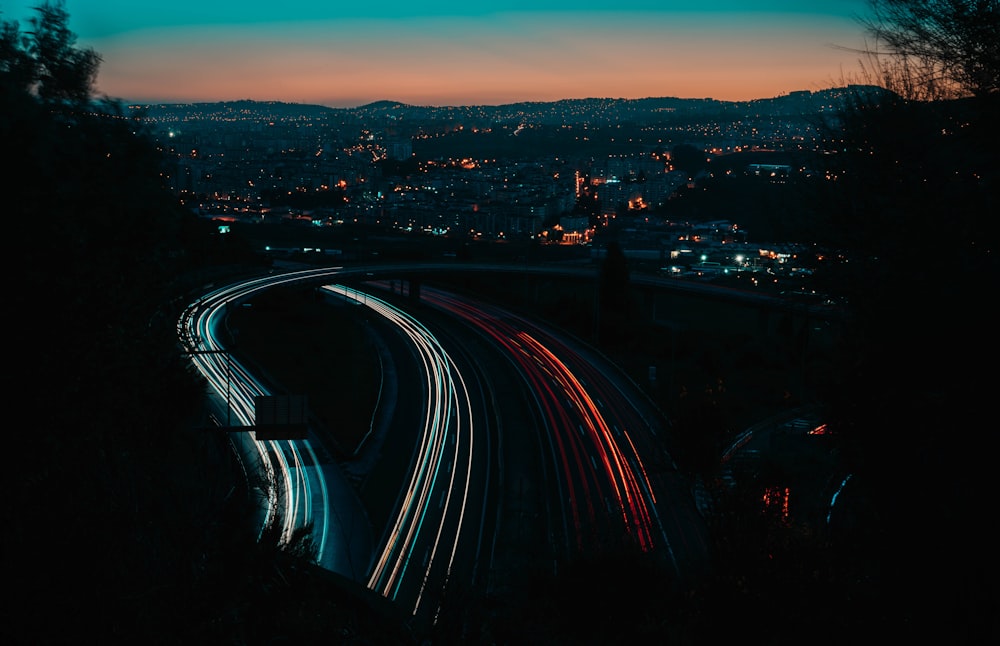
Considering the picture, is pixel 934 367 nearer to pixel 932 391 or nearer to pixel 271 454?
pixel 932 391

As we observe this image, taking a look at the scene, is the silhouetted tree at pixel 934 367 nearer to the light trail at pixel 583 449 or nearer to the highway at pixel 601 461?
the highway at pixel 601 461

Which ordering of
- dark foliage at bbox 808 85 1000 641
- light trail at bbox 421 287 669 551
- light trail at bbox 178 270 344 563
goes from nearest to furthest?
dark foliage at bbox 808 85 1000 641 < light trail at bbox 178 270 344 563 < light trail at bbox 421 287 669 551

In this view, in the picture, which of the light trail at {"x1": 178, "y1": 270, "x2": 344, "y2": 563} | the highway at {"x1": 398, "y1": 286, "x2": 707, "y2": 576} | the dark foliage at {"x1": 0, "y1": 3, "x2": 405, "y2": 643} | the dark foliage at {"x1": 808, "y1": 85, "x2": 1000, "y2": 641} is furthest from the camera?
the highway at {"x1": 398, "y1": 286, "x2": 707, "y2": 576}

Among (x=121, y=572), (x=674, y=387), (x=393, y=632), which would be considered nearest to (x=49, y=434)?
(x=121, y=572)

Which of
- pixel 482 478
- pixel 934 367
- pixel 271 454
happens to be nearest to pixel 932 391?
pixel 934 367

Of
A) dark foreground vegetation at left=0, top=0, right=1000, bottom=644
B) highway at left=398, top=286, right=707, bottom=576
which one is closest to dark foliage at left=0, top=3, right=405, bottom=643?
dark foreground vegetation at left=0, top=0, right=1000, bottom=644

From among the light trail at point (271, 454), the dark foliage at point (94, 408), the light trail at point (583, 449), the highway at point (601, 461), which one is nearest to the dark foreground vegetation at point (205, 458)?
the dark foliage at point (94, 408)

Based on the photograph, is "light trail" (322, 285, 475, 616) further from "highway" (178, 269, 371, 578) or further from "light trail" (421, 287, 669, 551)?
"light trail" (421, 287, 669, 551)

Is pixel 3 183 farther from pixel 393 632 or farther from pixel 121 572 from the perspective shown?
pixel 393 632

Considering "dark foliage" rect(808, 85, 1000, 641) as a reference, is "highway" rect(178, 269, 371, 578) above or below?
below
